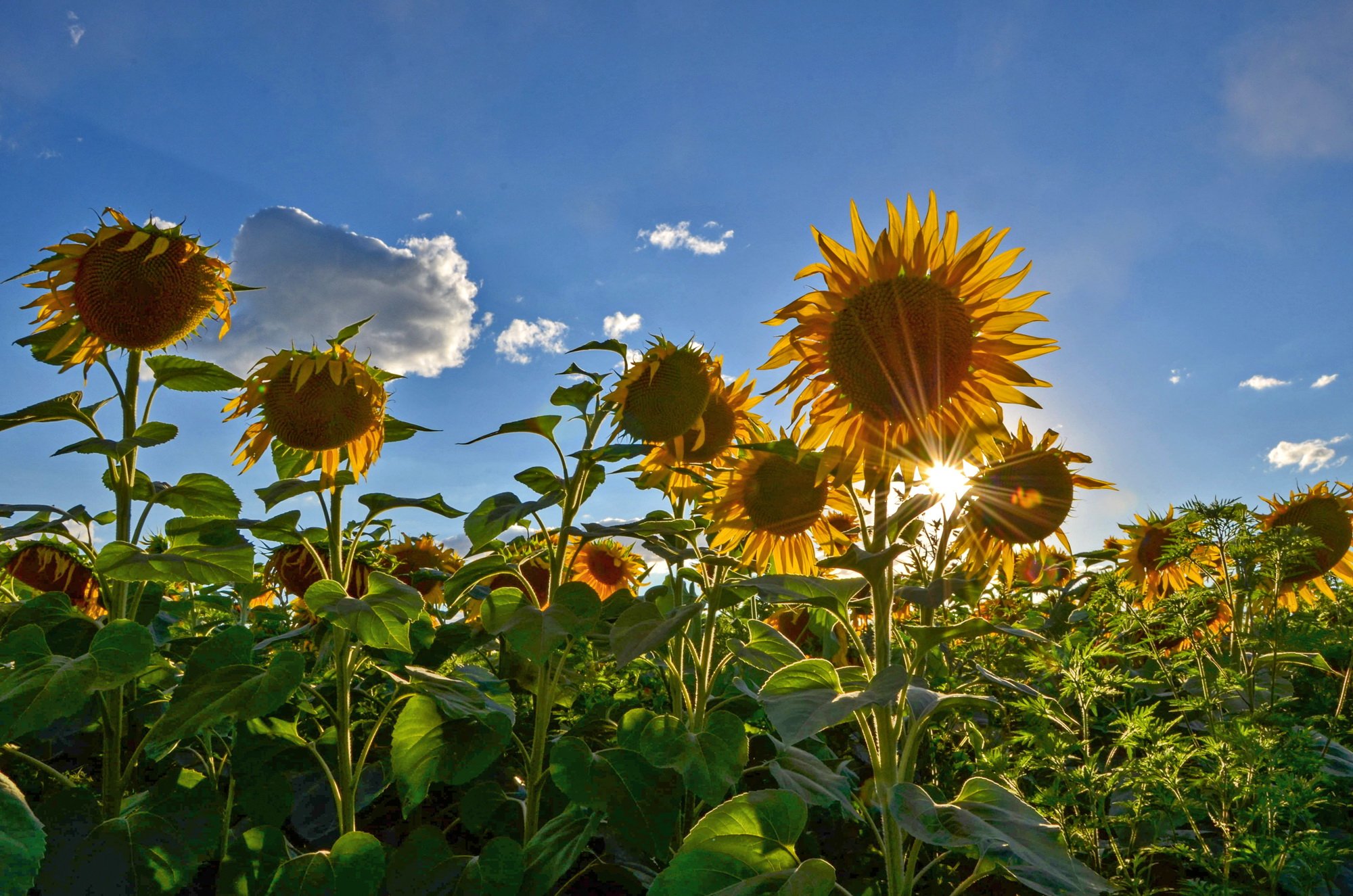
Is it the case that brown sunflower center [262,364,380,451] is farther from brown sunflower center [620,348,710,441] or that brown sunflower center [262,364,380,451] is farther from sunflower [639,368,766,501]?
sunflower [639,368,766,501]

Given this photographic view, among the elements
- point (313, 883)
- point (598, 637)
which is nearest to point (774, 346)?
point (598, 637)

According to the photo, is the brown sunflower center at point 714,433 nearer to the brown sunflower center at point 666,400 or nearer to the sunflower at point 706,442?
the sunflower at point 706,442

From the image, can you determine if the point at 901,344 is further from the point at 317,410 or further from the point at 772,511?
the point at 317,410

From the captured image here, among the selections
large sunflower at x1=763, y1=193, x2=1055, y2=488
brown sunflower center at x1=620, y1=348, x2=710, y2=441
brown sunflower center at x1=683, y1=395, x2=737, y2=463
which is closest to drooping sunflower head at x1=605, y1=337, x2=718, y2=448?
brown sunflower center at x1=620, y1=348, x2=710, y2=441

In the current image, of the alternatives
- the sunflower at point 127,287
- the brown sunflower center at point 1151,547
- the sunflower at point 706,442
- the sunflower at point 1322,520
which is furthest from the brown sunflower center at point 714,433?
the sunflower at point 1322,520

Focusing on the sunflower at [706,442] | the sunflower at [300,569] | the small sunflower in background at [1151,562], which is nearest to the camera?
the sunflower at [706,442]

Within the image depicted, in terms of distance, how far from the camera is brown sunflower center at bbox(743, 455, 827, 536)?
91.4 inches

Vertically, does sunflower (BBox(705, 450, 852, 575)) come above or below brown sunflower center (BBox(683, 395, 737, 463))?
below

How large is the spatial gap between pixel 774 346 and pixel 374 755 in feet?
7.11

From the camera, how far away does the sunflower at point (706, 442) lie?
258 cm

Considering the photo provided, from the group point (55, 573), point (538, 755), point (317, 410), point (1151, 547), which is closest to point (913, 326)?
point (538, 755)

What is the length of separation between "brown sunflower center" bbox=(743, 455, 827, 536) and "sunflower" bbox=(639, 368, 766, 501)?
0.50 feet

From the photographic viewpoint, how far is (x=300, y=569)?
2.98 meters

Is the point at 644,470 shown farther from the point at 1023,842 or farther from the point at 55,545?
the point at 55,545
